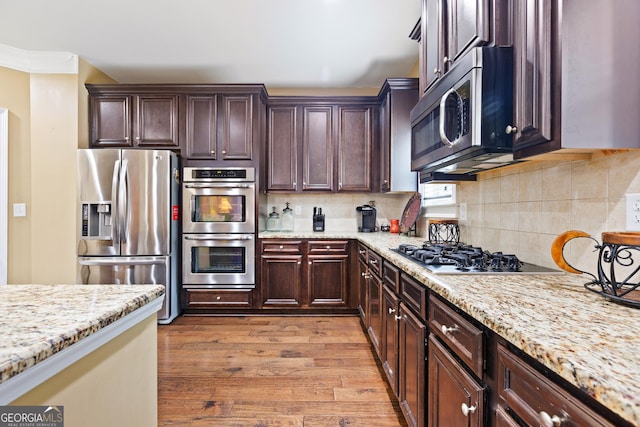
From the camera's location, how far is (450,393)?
106 cm

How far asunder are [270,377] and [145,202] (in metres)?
2.07

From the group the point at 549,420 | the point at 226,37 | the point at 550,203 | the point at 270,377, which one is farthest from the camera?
the point at 226,37

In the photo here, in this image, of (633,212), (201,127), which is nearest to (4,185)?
(201,127)

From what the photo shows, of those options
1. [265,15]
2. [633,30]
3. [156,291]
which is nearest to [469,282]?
[633,30]

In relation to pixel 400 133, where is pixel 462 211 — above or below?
below

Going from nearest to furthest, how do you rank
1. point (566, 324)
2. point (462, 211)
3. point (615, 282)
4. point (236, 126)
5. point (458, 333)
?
point (566, 324) < point (615, 282) < point (458, 333) < point (462, 211) < point (236, 126)

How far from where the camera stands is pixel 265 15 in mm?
2553

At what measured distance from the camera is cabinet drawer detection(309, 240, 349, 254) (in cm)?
334

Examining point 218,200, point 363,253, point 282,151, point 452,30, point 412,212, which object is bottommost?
point 363,253

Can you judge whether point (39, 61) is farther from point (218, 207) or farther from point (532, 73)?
point (532, 73)

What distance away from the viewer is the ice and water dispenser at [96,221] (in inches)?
122

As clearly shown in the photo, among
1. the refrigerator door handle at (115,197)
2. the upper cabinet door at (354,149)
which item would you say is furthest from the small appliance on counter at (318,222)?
the refrigerator door handle at (115,197)

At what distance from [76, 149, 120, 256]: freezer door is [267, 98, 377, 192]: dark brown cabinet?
156cm

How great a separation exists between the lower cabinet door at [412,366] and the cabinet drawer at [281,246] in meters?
1.83
